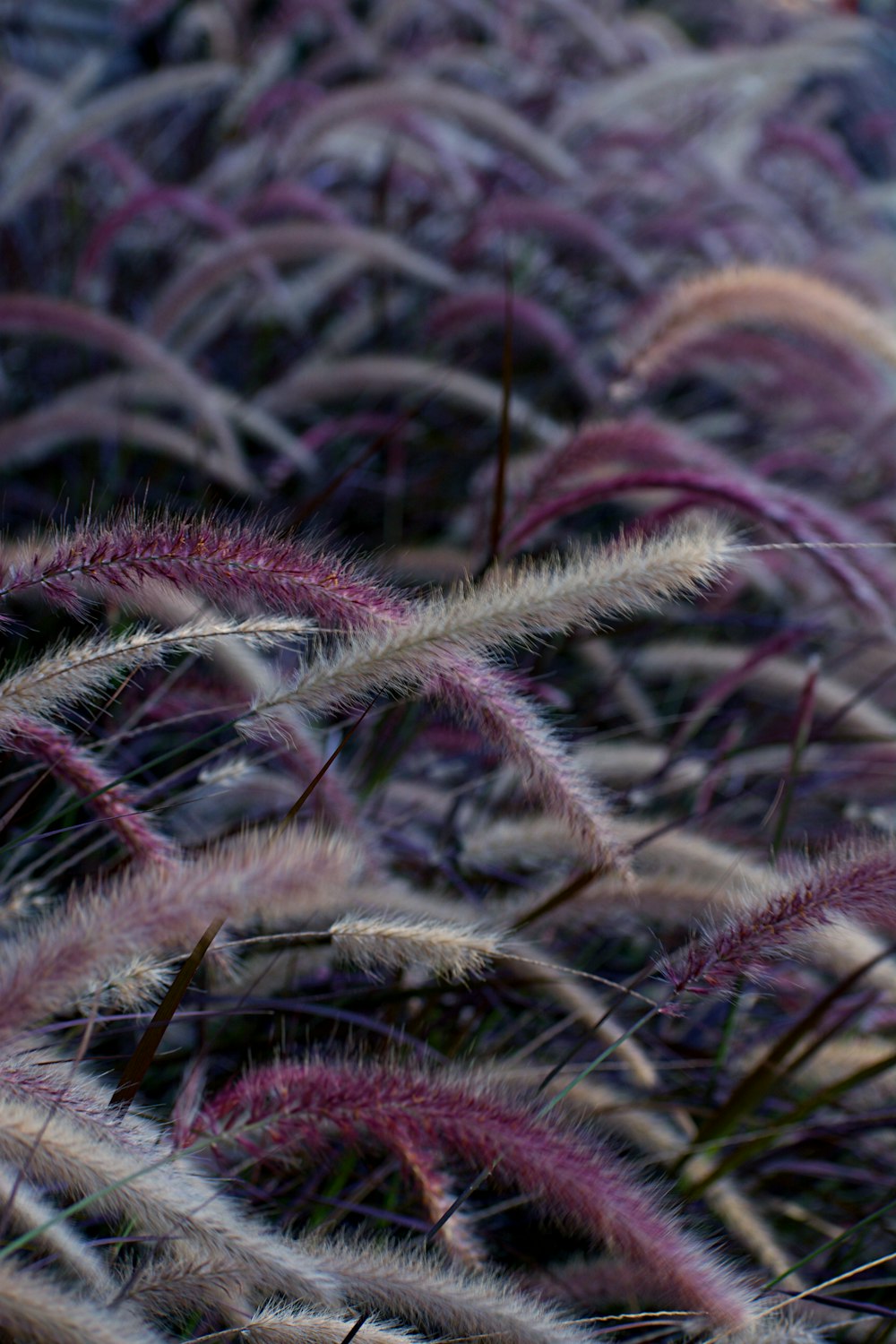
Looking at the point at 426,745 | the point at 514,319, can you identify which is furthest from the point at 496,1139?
the point at 514,319

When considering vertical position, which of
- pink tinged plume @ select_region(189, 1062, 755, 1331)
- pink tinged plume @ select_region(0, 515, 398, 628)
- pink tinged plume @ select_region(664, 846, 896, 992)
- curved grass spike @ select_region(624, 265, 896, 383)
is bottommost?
pink tinged plume @ select_region(189, 1062, 755, 1331)

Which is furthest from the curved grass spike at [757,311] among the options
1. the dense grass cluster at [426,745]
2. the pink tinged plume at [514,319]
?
the pink tinged plume at [514,319]

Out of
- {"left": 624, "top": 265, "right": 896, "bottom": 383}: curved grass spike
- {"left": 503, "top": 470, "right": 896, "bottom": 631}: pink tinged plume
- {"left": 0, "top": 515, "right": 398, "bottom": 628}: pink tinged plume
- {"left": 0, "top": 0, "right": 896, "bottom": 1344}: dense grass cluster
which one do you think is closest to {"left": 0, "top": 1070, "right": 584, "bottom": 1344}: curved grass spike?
{"left": 0, "top": 0, "right": 896, "bottom": 1344}: dense grass cluster

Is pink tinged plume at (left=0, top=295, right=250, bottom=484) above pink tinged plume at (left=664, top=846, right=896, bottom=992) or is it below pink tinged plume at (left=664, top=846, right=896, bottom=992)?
above

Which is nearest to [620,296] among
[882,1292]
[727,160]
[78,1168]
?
[727,160]

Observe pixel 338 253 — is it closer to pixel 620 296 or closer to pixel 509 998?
pixel 620 296

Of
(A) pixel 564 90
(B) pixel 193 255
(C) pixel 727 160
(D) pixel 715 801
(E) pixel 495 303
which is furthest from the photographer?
(A) pixel 564 90

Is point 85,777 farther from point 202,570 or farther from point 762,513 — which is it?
point 762,513

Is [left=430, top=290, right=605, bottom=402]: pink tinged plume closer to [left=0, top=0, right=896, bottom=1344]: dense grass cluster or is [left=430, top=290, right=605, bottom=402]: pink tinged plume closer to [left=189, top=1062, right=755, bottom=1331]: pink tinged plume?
[left=0, top=0, right=896, bottom=1344]: dense grass cluster

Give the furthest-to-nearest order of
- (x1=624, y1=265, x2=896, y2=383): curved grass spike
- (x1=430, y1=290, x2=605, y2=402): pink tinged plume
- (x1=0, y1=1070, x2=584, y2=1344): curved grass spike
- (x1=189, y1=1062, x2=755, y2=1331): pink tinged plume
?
1. (x1=430, y1=290, x2=605, y2=402): pink tinged plume
2. (x1=624, y1=265, x2=896, y2=383): curved grass spike
3. (x1=189, y1=1062, x2=755, y2=1331): pink tinged plume
4. (x1=0, y1=1070, x2=584, y2=1344): curved grass spike
